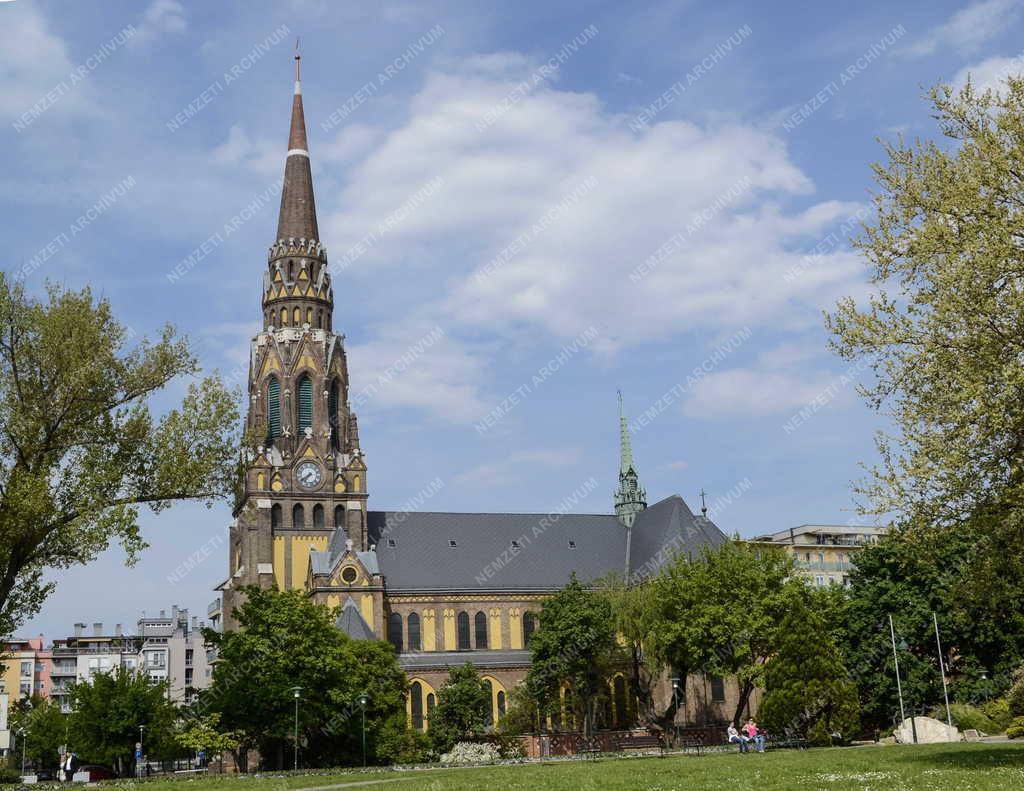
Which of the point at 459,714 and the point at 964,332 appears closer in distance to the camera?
the point at 964,332

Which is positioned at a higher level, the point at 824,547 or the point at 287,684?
the point at 824,547

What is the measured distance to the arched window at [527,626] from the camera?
7575 cm

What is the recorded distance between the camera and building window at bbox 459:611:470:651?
73.9 m

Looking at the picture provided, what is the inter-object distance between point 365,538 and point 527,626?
43.8ft

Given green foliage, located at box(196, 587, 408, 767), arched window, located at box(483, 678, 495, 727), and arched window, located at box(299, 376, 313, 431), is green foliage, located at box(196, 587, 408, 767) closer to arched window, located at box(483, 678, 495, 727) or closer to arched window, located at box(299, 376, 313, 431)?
arched window, located at box(483, 678, 495, 727)

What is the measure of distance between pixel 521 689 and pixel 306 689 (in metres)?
19.1

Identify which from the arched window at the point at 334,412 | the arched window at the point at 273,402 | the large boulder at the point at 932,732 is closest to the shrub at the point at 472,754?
the large boulder at the point at 932,732

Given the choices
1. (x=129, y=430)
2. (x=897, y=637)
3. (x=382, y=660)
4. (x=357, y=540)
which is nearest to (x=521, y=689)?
(x=382, y=660)

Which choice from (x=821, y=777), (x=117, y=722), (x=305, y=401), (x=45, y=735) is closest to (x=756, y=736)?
(x=821, y=777)

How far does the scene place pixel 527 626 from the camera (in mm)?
76125

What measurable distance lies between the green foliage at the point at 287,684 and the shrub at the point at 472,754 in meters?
3.43

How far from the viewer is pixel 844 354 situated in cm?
2634

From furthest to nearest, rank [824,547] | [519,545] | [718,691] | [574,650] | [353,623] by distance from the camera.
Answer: [824,547], [519,545], [718,691], [353,623], [574,650]

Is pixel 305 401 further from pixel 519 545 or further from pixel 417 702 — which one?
pixel 417 702
